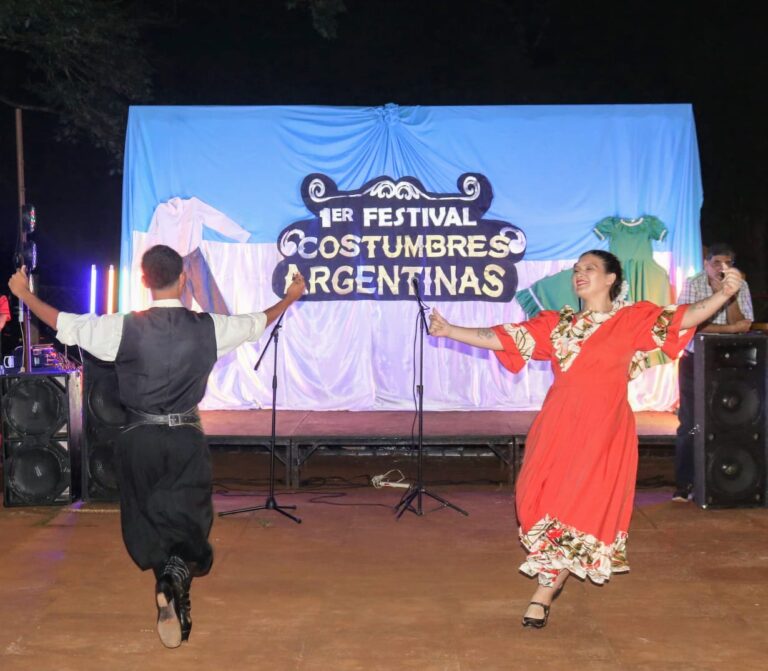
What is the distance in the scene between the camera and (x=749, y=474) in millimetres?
7082

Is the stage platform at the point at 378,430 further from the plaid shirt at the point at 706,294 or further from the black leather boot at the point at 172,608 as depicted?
the black leather boot at the point at 172,608

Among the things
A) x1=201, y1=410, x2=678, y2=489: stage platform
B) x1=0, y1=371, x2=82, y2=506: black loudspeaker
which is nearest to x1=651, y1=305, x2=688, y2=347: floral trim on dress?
x1=201, y1=410, x2=678, y2=489: stage platform

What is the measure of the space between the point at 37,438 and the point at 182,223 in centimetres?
308

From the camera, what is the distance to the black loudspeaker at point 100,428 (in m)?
7.22

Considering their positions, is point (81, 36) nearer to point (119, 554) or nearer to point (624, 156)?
point (624, 156)

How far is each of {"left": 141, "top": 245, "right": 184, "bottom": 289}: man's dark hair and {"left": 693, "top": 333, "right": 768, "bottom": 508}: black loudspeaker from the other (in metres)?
4.09

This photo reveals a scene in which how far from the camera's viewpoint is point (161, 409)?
4.37m

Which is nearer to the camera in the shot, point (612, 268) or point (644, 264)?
point (612, 268)

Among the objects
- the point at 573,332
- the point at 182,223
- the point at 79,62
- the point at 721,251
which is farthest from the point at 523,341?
the point at 79,62

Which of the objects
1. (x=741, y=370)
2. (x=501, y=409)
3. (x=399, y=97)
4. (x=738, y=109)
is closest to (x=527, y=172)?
(x=501, y=409)

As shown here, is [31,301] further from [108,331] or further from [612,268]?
[612,268]

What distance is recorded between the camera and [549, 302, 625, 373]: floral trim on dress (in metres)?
4.64

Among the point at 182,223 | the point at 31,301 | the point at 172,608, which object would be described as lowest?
the point at 172,608

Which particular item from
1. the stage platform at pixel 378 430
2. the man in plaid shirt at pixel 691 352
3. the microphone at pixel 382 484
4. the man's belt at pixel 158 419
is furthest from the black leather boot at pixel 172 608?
the man in plaid shirt at pixel 691 352
